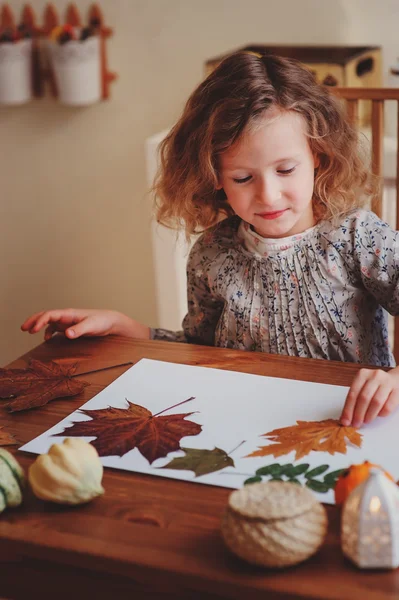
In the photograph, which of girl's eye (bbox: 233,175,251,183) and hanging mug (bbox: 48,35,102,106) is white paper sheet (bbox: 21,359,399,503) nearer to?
girl's eye (bbox: 233,175,251,183)

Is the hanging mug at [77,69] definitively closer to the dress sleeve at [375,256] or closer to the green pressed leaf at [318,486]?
the dress sleeve at [375,256]

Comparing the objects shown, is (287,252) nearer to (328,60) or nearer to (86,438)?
(86,438)

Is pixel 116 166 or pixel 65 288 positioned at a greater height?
pixel 116 166

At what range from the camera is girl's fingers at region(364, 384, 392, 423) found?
802 millimetres

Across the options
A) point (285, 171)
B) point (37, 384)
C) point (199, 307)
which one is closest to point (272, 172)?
point (285, 171)

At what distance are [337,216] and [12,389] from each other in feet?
1.85

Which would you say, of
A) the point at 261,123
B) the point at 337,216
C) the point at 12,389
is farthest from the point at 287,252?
the point at 12,389

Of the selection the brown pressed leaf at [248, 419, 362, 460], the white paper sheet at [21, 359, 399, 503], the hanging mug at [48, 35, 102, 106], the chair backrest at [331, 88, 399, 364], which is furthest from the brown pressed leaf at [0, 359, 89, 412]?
the hanging mug at [48, 35, 102, 106]

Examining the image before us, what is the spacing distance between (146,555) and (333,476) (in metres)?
0.19

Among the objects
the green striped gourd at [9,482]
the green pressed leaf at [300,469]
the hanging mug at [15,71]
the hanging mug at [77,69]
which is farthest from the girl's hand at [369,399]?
the hanging mug at [15,71]

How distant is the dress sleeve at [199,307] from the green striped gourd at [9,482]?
62 centimetres

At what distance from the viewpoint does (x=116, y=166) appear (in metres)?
2.55

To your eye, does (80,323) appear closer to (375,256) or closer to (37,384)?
(37,384)

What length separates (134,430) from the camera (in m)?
0.82
